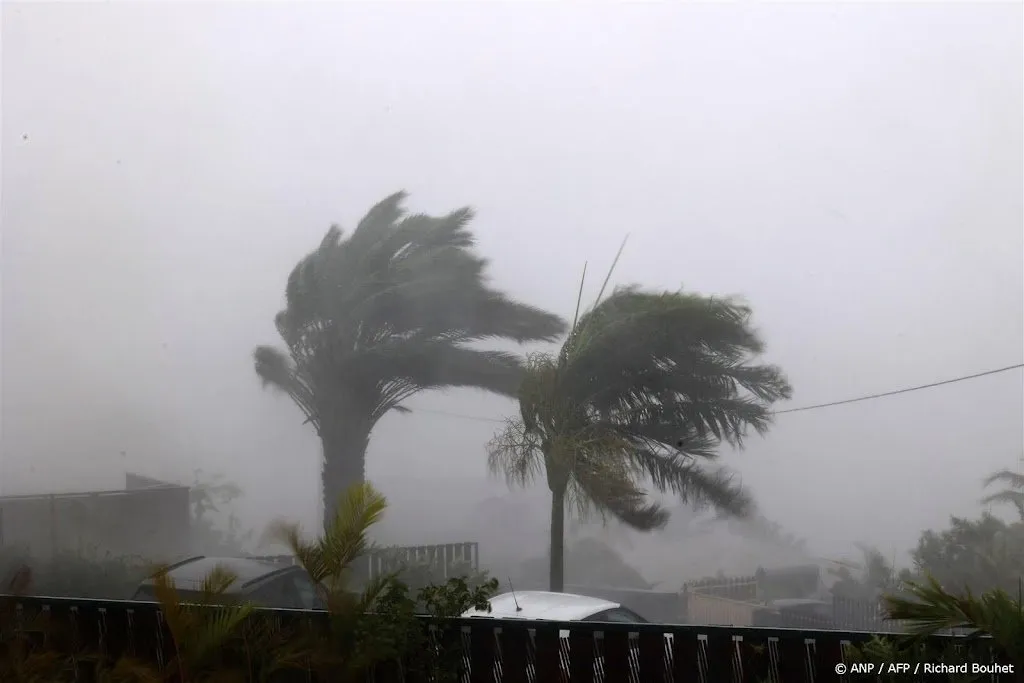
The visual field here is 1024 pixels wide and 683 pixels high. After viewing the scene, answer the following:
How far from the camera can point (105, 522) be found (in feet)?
19.5

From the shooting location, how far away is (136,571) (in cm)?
559

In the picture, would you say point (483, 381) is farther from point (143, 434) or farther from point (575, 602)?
point (143, 434)

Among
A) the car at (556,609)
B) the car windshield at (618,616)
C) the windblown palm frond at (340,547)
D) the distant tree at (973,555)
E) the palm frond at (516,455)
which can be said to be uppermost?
the palm frond at (516,455)

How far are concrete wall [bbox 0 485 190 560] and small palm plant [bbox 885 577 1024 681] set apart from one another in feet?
15.8

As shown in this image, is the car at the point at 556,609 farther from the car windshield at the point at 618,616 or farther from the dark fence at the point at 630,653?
the dark fence at the point at 630,653

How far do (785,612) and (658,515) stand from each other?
961 mm

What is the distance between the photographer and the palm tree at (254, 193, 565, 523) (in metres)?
5.50

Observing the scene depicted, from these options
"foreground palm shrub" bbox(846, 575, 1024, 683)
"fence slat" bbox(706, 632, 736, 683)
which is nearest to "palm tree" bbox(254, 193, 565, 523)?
"fence slat" bbox(706, 632, 736, 683)

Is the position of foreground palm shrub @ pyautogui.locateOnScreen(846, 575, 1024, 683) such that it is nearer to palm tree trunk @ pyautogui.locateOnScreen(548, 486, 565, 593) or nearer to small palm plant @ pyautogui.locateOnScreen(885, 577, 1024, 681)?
small palm plant @ pyautogui.locateOnScreen(885, 577, 1024, 681)

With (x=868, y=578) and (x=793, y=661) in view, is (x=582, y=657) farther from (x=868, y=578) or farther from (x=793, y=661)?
(x=868, y=578)

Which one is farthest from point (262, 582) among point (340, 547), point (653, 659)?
point (653, 659)

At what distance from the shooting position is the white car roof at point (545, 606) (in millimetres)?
4359

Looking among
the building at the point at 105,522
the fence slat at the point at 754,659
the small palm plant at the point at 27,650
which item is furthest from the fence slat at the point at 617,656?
the building at the point at 105,522

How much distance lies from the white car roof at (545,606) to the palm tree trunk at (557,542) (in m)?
0.21
